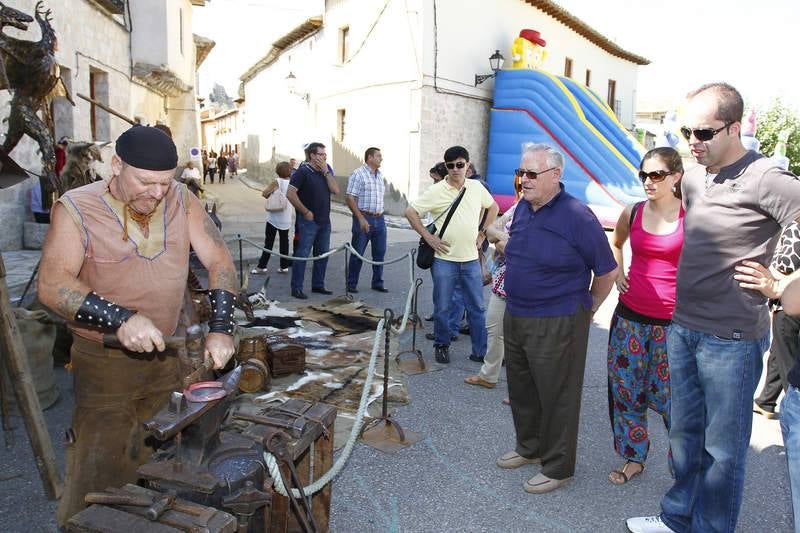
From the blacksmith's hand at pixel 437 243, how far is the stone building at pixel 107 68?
431 cm

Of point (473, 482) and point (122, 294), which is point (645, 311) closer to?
point (473, 482)

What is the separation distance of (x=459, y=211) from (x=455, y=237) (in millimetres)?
246

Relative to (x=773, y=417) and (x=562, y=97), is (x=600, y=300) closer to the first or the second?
(x=773, y=417)

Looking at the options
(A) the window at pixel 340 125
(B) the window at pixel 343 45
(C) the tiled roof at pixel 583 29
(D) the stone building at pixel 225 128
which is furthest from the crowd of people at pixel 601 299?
(D) the stone building at pixel 225 128

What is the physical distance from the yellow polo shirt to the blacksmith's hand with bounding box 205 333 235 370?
10.5ft

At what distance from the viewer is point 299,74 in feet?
79.8

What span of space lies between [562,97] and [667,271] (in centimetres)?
1538

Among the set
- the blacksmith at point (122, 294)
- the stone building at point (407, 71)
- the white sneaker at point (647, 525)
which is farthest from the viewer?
the stone building at point (407, 71)

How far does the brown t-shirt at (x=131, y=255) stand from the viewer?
237cm

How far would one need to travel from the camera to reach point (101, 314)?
7.14ft

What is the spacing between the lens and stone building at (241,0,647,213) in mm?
17203

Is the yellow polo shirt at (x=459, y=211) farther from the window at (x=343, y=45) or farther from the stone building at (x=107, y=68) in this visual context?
the window at (x=343, y=45)

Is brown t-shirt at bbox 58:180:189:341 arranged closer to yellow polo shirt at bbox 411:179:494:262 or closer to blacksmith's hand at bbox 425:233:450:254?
blacksmith's hand at bbox 425:233:450:254

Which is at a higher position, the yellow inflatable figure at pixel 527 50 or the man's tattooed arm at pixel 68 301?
the yellow inflatable figure at pixel 527 50
